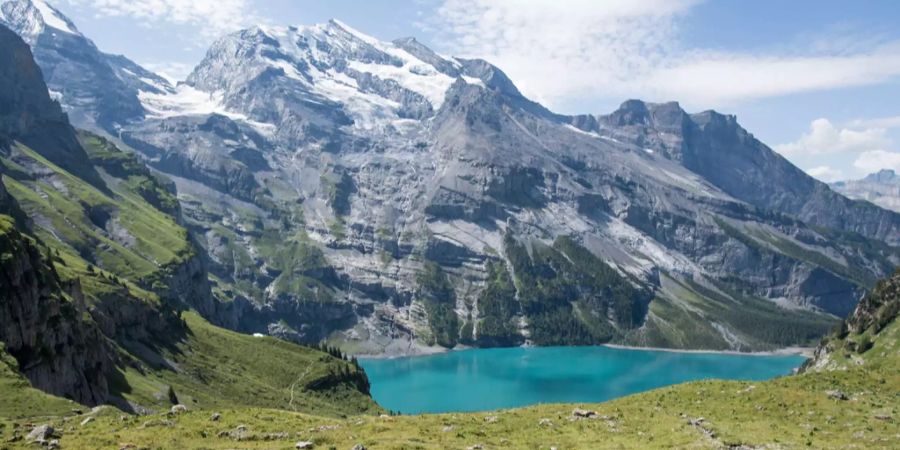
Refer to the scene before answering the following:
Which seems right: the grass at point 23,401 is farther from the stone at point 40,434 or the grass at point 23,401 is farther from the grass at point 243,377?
the grass at point 243,377

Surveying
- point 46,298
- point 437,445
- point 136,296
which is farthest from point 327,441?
point 136,296

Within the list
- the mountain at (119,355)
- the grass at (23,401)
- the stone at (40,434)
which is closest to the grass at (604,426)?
the stone at (40,434)

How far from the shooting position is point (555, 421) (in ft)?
140

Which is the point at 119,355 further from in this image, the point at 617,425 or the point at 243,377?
Answer: the point at 617,425

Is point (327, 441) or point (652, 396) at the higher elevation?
point (652, 396)

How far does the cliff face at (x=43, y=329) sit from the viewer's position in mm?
82500

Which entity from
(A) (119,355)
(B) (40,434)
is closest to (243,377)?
(A) (119,355)

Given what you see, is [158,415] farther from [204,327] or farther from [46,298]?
[204,327]

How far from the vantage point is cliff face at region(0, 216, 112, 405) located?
271 ft

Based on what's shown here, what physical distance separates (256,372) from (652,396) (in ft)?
433

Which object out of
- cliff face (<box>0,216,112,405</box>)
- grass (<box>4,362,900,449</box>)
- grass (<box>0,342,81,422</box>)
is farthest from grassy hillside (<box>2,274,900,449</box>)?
cliff face (<box>0,216,112,405</box>)

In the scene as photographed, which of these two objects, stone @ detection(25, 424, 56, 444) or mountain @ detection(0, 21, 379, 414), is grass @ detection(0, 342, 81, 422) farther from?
stone @ detection(25, 424, 56, 444)

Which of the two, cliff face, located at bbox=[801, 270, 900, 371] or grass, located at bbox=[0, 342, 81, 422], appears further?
cliff face, located at bbox=[801, 270, 900, 371]

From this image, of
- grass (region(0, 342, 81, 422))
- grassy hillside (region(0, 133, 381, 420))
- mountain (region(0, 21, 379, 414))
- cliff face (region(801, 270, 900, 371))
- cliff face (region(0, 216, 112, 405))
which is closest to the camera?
grass (region(0, 342, 81, 422))
